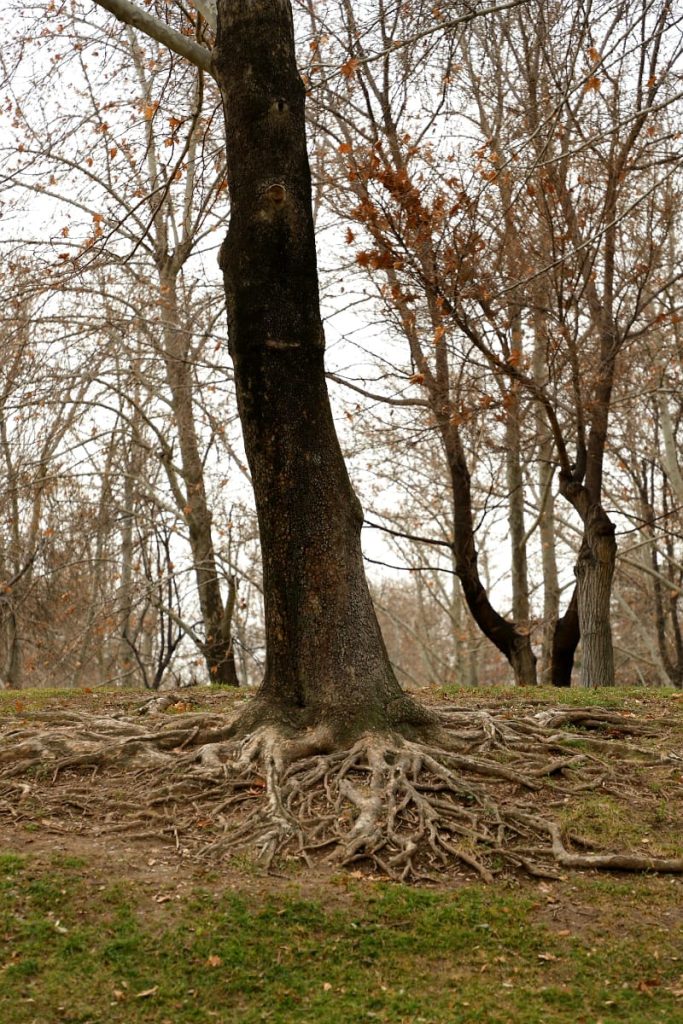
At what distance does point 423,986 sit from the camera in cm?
439

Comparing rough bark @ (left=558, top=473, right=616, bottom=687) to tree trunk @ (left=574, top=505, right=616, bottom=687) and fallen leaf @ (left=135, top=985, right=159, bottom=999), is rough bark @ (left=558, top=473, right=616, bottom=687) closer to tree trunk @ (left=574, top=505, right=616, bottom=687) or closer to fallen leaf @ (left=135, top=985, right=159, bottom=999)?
tree trunk @ (left=574, top=505, right=616, bottom=687)

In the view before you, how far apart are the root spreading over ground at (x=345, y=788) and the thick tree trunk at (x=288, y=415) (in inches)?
14.7

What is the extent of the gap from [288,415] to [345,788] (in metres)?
2.35

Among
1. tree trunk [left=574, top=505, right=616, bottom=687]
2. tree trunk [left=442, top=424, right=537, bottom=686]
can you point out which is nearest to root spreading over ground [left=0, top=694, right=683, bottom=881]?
tree trunk [left=574, top=505, right=616, bottom=687]

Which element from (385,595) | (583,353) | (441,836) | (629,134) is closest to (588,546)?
(583,353)

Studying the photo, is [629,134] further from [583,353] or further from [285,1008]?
[285,1008]

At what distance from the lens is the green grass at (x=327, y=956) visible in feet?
13.8

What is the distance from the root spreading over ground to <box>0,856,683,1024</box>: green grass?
0.40 meters

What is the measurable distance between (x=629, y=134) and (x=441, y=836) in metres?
9.16

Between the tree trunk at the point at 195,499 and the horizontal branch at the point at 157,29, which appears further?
the tree trunk at the point at 195,499

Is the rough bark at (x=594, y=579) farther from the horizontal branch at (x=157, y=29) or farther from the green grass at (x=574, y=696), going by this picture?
the horizontal branch at (x=157, y=29)

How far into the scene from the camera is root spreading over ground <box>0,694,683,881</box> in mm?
5531

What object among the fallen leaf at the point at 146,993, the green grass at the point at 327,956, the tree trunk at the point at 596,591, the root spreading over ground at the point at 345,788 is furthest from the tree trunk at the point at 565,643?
the fallen leaf at the point at 146,993

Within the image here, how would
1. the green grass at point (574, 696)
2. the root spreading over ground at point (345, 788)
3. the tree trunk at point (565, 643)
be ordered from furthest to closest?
the tree trunk at point (565, 643)
the green grass at point (574, 696)
the root spreading over ground at point (345, 788)
